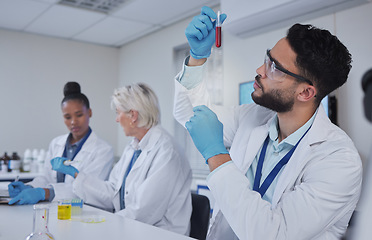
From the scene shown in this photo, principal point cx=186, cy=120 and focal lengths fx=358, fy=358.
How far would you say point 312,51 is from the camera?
1.20 metres

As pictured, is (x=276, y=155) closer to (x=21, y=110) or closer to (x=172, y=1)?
(x=172, y=1)

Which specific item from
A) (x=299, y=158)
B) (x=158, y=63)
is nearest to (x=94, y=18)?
(x=158, y=63)

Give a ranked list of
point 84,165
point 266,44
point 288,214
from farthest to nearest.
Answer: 1. point 266,44
2. point 84,165
3. point 288,214

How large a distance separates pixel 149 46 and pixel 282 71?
142 inches

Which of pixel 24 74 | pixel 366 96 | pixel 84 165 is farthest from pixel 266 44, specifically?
pixel 24 74

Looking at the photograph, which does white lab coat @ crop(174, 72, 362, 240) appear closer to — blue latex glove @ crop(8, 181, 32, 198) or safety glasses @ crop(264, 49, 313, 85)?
safety glasses @ crop(264, 49, 313, 85)

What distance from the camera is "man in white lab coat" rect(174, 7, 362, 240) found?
1032mm

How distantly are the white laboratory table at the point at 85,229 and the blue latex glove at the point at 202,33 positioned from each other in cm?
69

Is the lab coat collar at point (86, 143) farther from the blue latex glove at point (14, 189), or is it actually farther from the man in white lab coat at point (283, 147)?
the man in white lab coat at point (283, 147)

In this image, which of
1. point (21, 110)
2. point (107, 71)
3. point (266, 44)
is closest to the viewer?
point (266, 44)

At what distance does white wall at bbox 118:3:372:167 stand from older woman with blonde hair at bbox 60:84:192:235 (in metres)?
0.96

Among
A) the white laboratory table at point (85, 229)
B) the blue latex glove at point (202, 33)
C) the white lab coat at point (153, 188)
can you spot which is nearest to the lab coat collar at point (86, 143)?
the white lab coat at point (153, 188)

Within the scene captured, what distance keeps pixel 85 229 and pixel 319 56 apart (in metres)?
1.05

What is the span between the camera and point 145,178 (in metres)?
1.97
